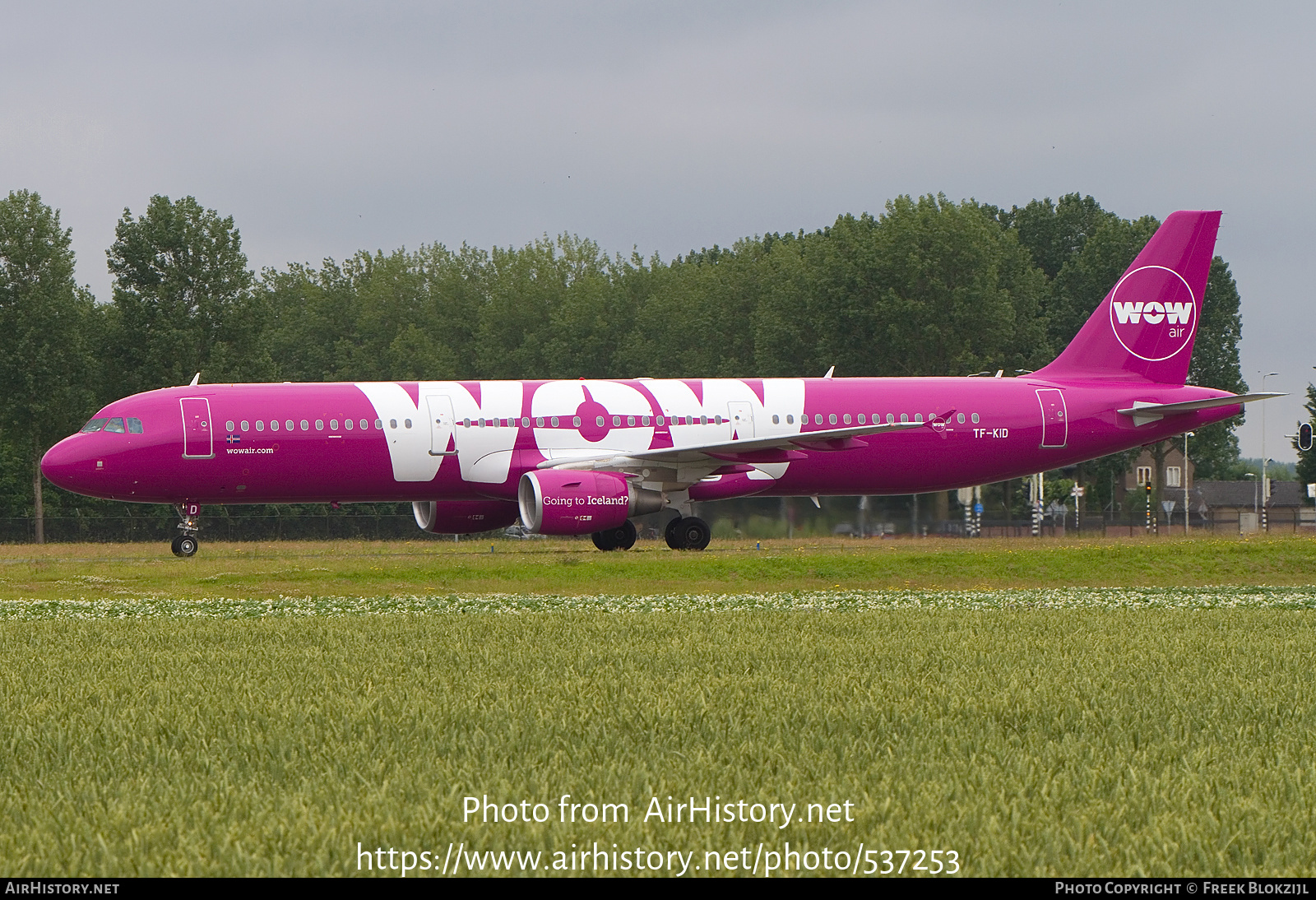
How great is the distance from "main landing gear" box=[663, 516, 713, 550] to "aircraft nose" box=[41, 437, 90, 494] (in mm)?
11598

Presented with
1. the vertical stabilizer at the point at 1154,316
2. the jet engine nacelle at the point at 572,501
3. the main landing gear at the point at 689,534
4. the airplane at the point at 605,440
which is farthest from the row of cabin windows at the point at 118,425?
the vertical stabilizer at the point at 1154,316

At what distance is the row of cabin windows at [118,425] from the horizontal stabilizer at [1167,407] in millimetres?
20797

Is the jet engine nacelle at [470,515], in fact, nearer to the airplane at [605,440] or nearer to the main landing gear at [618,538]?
the airplane at [605,440]

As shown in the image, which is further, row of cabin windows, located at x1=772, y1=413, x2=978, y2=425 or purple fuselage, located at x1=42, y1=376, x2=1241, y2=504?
row of cabin windows, located at x1=772, y1=413, x2=978, y2=425

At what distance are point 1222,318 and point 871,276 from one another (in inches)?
995

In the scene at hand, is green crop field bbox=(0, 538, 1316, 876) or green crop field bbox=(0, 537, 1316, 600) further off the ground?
green crop field bbox=(0, 538, 1316, 876)

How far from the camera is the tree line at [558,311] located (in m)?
57.0

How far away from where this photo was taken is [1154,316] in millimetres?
35375

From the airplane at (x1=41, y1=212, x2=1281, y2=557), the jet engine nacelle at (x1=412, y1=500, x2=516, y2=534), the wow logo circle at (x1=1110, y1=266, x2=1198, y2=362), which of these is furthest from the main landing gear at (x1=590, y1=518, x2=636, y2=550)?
the wow logo circle at (x1=1110, y1=266, x2=1198, y2=362)

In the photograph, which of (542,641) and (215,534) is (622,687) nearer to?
(542,641)

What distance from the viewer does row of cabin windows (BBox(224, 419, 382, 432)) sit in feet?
98.6

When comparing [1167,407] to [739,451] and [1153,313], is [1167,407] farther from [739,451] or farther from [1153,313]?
[739,451]

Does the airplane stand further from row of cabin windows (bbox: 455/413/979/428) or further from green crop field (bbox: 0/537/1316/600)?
green crop field (bbox: 0/537/1316/600)

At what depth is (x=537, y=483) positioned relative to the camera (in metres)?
29.0
